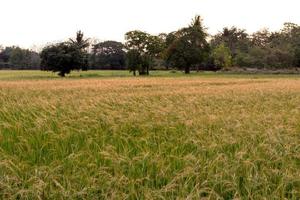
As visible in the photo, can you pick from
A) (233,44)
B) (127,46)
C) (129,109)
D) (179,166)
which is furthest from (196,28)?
(179,166)

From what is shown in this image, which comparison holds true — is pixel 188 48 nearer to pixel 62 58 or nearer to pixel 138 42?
pixel 138 42

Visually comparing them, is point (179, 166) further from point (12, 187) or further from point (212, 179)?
point (12, 187)

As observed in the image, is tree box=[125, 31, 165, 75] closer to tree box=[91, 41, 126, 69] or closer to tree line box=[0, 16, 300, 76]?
tree line box=[0, 16, 300, 76]

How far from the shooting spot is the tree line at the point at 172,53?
51844mm

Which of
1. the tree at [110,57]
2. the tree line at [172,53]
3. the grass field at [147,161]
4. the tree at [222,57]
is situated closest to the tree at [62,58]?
the tree line at [172,53]

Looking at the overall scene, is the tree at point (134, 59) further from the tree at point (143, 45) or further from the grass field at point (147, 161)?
the grass field at point (147, 161)

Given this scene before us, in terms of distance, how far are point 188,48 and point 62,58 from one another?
21.5m

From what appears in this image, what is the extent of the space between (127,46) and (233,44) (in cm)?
3821

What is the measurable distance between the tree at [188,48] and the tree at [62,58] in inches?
630

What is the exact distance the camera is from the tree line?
5184cm

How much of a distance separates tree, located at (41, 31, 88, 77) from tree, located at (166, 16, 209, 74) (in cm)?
1599

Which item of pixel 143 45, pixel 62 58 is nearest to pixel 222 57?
pixel 143 45

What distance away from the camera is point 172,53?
62.2 m

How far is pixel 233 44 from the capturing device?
88.6 metres
